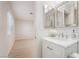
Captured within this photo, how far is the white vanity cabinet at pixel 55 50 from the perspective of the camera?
1260 mm

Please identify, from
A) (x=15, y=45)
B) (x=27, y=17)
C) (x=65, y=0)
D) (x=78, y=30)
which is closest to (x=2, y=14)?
(x=27, y=17)

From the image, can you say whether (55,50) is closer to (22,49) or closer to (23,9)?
(22,49)

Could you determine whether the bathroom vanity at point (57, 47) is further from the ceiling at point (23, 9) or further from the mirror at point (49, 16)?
the ceiling at point (23, 9)

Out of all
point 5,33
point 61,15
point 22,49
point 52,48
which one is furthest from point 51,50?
point 5,33

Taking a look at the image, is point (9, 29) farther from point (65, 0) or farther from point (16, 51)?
point (65, 0)

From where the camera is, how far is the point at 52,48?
4.47 ft

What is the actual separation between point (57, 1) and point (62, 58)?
74cm

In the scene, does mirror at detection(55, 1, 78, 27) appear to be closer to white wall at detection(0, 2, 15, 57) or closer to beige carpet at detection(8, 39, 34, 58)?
beige carpet at detection(8, 39, 34, 58)

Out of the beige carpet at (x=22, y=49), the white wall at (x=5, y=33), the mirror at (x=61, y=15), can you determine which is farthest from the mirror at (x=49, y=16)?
the white wall at (x=5, y=33)

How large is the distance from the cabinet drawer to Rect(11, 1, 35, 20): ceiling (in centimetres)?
40

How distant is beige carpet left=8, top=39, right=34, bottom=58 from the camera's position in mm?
1367

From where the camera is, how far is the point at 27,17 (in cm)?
136

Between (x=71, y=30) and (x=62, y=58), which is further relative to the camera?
(x=71, y=30)

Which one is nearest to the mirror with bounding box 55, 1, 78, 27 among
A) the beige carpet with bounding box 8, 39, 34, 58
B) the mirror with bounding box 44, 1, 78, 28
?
the mirror with bounding box 44, 1, 78, 28
